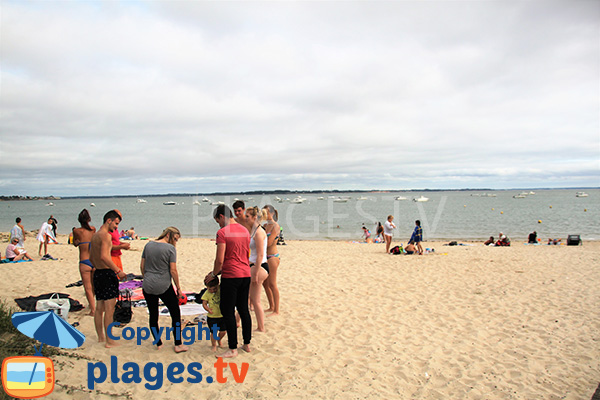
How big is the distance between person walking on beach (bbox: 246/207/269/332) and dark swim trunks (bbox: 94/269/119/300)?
1.83 metres

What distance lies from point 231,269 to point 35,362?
2.06m

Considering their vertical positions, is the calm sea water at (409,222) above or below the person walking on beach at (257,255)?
below

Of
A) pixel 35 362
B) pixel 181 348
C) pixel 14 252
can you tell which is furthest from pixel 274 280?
pixel 14 252

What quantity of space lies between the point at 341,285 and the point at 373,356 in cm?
398

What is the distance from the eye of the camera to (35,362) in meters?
2.70

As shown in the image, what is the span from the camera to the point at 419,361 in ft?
15.1

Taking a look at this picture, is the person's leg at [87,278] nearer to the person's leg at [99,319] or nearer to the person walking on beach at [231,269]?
the person's leg at [99,319]

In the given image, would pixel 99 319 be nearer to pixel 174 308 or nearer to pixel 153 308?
pixel 153 308

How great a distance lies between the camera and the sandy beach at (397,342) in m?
3.89

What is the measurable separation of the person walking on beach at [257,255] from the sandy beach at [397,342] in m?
0.54

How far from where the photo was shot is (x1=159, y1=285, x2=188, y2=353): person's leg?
441 cm

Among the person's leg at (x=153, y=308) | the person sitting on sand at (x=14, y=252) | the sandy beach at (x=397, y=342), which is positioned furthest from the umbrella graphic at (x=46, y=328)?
the person sitting on sand at (x=14, y=252)

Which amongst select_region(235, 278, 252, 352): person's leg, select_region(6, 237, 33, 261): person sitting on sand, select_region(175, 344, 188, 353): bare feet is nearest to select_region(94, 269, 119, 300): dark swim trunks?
select_region(175, 344, 188, 353): bare feet

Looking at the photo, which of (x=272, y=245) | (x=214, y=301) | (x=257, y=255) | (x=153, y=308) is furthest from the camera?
(x=272, y=245)
